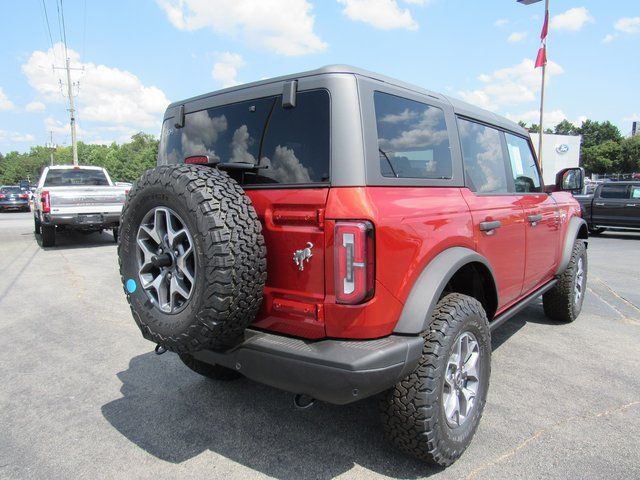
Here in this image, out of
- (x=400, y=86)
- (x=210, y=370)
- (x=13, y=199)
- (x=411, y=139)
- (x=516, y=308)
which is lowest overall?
(x=210, y=370)

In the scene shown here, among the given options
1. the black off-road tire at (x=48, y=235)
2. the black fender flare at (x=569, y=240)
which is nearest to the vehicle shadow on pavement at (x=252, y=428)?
the black fender flare at (x=569, y=240)

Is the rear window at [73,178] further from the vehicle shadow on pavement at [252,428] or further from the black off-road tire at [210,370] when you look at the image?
the black off-road tire at [210,370]

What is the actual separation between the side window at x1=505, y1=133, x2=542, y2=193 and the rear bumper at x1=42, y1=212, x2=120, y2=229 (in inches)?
361

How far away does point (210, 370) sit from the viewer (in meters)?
3.41

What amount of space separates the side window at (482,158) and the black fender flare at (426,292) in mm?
741

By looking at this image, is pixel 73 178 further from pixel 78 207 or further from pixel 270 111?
pixel 270 111

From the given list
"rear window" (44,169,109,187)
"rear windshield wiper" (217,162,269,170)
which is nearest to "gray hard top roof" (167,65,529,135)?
"rear windshield wiper" (217,162,269,170)

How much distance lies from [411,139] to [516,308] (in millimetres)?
1793

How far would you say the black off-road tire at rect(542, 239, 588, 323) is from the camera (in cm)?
474

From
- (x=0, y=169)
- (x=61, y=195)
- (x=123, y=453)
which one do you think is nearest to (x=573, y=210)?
(x=123, y=453)

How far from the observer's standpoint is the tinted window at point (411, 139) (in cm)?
239

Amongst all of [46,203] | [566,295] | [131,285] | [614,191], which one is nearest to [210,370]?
[131,285]

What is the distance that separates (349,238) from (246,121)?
1.06 meters

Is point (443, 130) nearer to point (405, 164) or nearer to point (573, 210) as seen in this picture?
point (405, 164)
